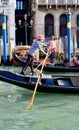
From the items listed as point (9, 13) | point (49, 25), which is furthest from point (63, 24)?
point (9, 13)

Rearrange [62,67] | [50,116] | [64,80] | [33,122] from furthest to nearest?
[62,67] < [64,80] < [50,116] < [33,122]

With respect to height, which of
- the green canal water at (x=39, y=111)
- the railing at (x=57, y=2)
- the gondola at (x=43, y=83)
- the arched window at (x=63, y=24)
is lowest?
the green canal water at (x=39, y=111)

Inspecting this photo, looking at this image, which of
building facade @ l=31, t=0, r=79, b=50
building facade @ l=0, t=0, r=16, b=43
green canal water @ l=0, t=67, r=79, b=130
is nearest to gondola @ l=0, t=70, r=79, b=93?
green canal water @ l=0, t=67, r=79, b=130

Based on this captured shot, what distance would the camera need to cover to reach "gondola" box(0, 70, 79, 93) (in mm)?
6988

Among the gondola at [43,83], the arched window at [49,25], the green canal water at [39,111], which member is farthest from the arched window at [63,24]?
the gondola at [43,83]

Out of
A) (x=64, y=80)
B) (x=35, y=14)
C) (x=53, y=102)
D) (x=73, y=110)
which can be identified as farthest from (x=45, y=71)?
(x=35, y=14)

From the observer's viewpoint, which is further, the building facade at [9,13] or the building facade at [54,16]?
the building facade at [54,16]

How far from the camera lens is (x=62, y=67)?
11.6m

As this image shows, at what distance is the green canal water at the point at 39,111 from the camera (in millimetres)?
4809

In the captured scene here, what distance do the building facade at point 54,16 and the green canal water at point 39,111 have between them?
13.9m

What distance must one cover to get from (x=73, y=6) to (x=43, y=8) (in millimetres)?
1519

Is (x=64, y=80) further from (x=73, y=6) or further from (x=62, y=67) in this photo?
(x=73, y=6)

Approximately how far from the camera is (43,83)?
23.2 ft

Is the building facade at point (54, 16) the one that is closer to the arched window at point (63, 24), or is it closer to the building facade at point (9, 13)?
the arched window at point (63, 24)
